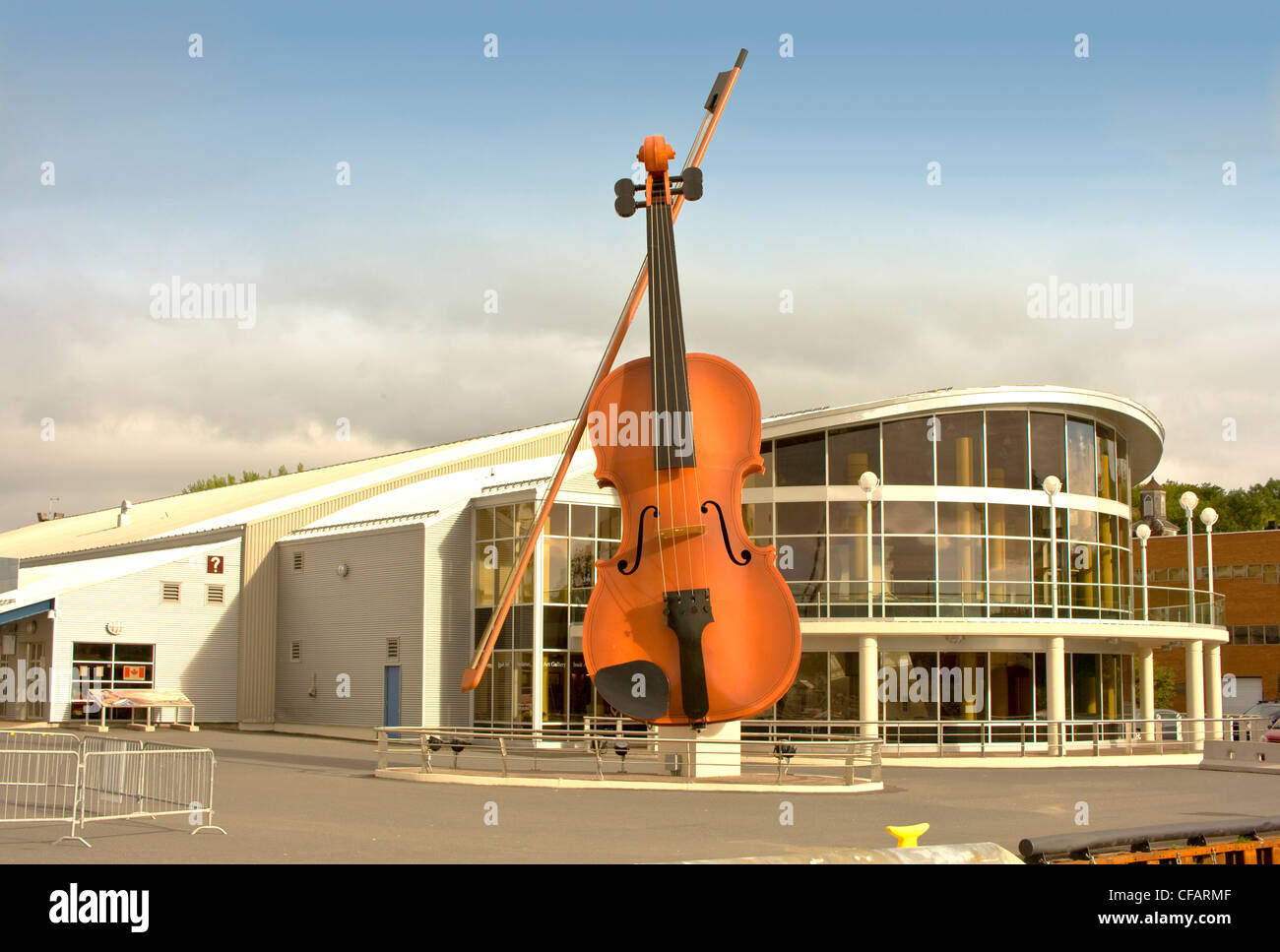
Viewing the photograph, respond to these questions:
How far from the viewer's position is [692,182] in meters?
18.0

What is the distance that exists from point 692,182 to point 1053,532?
16.0m

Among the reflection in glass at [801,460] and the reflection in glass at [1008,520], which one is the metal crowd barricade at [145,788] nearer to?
the reflection in glass at [801,460]

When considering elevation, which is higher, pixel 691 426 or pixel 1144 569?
pixel 691 426

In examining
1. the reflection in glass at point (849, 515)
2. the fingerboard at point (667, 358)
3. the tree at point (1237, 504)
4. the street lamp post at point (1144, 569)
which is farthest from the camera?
the tree at point (1237, 504)

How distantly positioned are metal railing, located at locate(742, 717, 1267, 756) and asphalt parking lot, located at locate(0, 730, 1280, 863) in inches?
150

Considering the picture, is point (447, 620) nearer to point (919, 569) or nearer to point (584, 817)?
point (919, 569)

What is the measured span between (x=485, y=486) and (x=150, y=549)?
14.0 m

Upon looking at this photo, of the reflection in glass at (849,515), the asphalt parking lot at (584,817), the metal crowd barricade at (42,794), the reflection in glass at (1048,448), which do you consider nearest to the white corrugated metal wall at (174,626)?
the asphalt parking lot at (584,817)

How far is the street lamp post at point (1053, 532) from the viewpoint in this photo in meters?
29.8

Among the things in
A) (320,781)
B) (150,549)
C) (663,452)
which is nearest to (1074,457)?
(663,452)

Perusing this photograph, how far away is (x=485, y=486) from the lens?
3325cm

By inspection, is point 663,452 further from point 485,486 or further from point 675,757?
point 485,486

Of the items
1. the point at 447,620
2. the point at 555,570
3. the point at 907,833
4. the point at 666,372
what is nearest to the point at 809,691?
the point at 555,570

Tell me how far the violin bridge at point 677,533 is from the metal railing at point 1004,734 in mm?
11432
